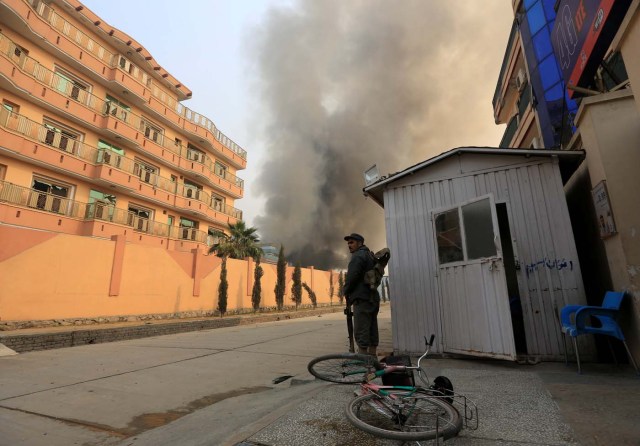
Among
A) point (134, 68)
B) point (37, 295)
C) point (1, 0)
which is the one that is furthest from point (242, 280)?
point (1, 0)

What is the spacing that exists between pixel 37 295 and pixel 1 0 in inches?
468

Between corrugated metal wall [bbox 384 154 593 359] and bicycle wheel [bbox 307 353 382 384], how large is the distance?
217cm

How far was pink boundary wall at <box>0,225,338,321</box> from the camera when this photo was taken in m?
→ 10.8

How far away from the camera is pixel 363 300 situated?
168 inches

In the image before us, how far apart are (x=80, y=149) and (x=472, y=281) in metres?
19.3

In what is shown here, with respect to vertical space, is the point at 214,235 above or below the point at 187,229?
above

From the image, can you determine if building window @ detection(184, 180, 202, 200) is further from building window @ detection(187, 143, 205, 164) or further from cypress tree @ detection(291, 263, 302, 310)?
cypress tree @ detection(291, 263, 302, 310)

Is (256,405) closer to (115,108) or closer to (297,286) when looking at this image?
(115,108)

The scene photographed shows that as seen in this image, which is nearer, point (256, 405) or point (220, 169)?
point (256, 405)

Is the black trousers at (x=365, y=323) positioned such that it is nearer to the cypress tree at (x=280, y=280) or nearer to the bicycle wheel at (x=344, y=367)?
the bicycle wheel at (x=344, y=367)

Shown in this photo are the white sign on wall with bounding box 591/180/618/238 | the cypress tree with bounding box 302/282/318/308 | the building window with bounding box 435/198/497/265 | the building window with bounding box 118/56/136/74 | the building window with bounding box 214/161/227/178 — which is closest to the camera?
the white sign on wall with bounding box 591/180/618/238

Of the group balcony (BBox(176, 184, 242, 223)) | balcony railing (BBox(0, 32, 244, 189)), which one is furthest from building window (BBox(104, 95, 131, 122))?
balcony (BBox(176, 184, 242, 223))

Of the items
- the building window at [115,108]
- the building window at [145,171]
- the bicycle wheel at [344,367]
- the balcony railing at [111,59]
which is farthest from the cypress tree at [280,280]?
the bicycle wheel at [344,367]

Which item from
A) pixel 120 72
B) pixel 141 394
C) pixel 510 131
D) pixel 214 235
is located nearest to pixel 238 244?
pixel 214 235
